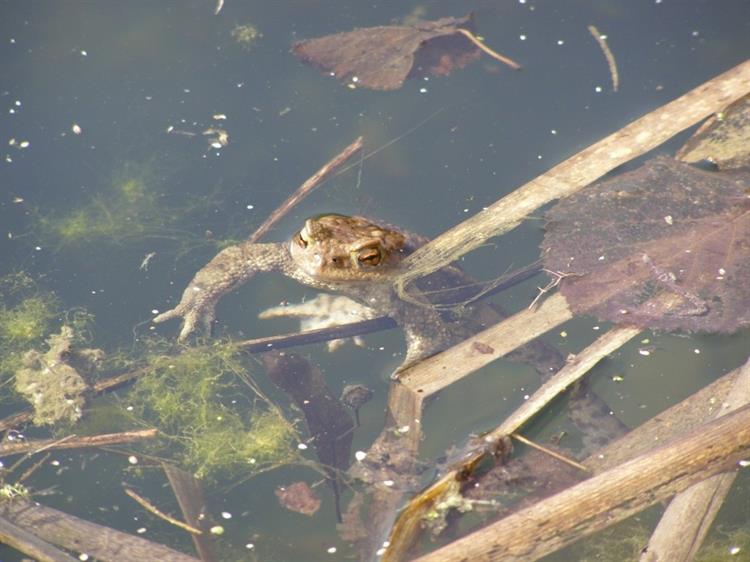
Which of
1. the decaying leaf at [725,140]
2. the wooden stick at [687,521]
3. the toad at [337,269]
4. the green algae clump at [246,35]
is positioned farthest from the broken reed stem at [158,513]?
the green algae clump at [246,35]

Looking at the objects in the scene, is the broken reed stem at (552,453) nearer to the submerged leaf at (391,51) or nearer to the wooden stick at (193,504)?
the wooden stick at (193,504)

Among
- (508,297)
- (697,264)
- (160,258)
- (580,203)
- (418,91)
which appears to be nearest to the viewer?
(697,264)

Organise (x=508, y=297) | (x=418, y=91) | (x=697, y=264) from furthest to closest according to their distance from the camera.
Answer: (x=418, y=91) → (x=508, y=297) → (x=697, y=264)

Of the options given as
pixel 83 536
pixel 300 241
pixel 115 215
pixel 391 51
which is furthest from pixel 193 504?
pixel 391 51

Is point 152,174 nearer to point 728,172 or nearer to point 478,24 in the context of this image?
point 478,24

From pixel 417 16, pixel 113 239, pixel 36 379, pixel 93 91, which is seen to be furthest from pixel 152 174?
pixel 417 16

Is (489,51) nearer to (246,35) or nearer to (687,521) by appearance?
(246,35)
